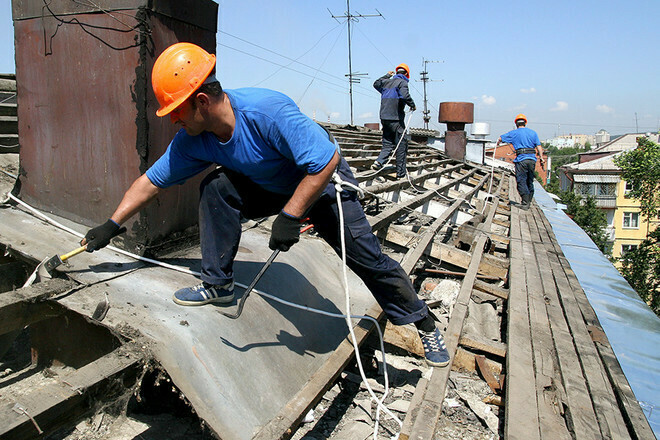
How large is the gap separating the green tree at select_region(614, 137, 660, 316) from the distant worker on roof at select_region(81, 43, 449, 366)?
2659 cm

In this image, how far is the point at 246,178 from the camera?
93.3 inches

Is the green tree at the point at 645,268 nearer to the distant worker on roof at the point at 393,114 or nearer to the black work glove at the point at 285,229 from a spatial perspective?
the distant worker on roof at the point at 393,114

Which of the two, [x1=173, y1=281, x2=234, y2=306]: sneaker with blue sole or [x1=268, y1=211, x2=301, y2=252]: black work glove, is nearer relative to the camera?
[x1=268, y1=211, x2=301, y2=252]: black work glove

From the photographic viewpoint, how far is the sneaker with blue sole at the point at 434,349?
2.47m

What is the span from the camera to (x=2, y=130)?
446 centimetres

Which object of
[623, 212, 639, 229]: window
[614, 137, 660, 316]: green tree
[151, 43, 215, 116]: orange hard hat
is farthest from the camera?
[623, 212, 639, 229]: window

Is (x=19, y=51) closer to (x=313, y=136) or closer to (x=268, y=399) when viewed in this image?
(x=313, y=136)

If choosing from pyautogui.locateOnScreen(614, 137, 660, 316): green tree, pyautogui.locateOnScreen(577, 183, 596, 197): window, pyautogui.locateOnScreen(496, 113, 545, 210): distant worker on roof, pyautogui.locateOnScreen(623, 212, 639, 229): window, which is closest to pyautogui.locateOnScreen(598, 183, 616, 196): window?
pyautogui.locateOnScreen(577, 183, 596, 197): window

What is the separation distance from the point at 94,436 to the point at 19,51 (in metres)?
2.47

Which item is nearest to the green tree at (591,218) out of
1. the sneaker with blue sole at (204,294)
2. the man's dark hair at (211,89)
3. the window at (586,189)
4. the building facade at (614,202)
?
the window at (586,189)

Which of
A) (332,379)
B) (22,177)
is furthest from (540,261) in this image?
(22,177)

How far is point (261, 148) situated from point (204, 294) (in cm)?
81

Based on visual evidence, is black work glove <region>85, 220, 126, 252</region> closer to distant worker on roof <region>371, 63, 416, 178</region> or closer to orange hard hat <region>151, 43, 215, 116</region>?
orange hard hat <region>151, 43, 215, 116</region>

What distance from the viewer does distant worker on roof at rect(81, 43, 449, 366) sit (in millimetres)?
2018
